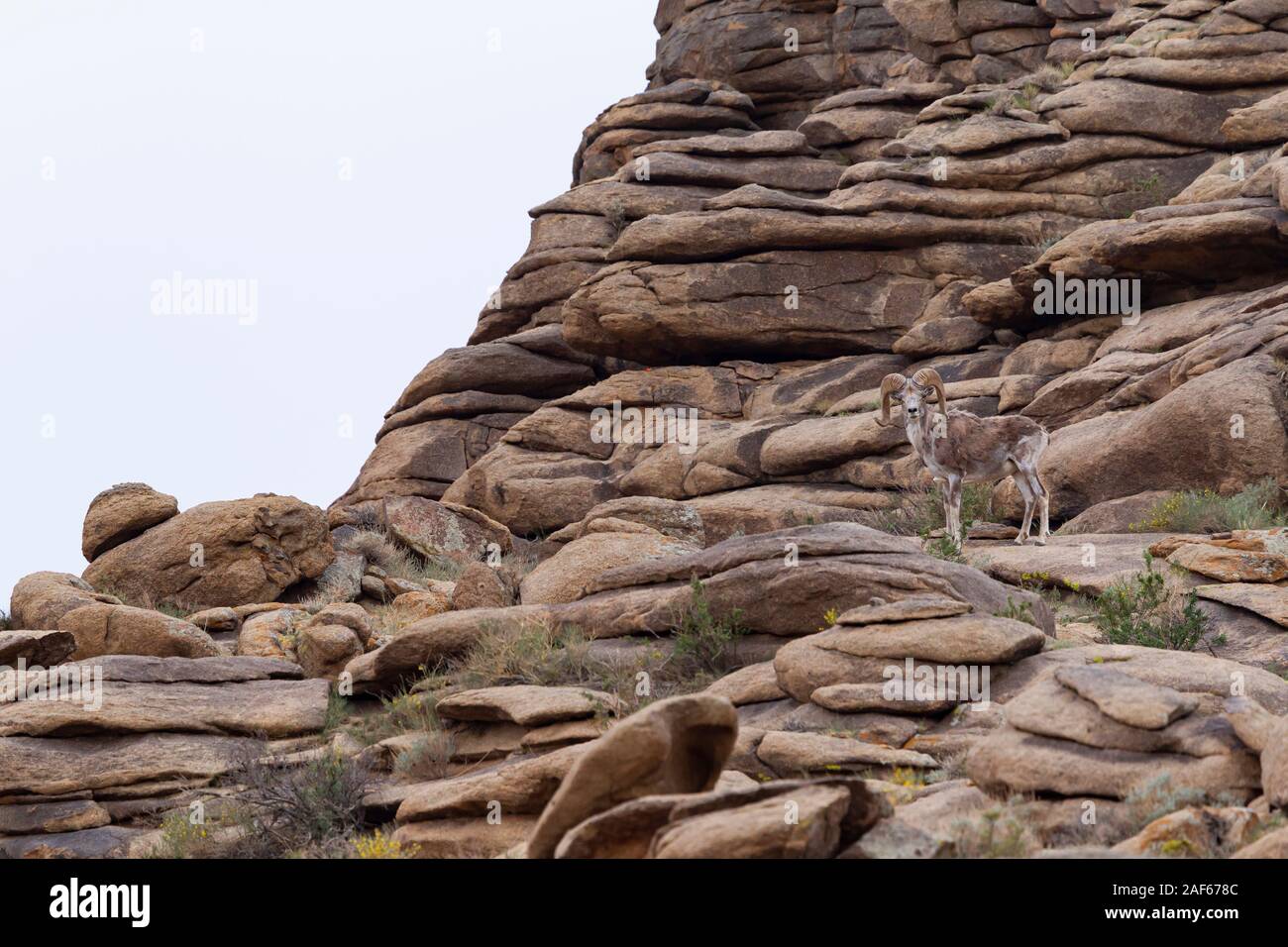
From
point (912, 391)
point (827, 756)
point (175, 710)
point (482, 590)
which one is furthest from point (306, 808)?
point (912, 391)

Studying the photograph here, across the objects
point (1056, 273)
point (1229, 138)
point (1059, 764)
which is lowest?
point (1059, 764)

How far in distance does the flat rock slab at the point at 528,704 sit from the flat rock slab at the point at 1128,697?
4394mm

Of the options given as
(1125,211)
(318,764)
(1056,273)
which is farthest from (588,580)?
(1125,211)

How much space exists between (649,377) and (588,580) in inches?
654

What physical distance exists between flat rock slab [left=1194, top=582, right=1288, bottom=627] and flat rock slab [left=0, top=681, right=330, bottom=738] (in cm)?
972

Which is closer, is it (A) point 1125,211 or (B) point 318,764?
(B) point 318,764

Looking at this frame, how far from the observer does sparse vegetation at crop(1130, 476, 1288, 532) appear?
18.0m

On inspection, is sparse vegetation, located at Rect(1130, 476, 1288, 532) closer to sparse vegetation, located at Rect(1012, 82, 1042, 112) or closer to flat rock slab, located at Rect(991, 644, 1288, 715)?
flat rock slab, located at Rect(991, 644, 1288, 715)

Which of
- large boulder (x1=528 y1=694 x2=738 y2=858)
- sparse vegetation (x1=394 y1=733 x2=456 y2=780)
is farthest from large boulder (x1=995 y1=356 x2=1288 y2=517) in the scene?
large boulder (x1=528 y1=694 x2=738 y2=858)

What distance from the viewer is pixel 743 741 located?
10.5m

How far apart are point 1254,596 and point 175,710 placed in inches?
455

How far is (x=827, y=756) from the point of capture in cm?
992

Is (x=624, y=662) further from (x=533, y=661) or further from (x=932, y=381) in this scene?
(x=932, y=381)
